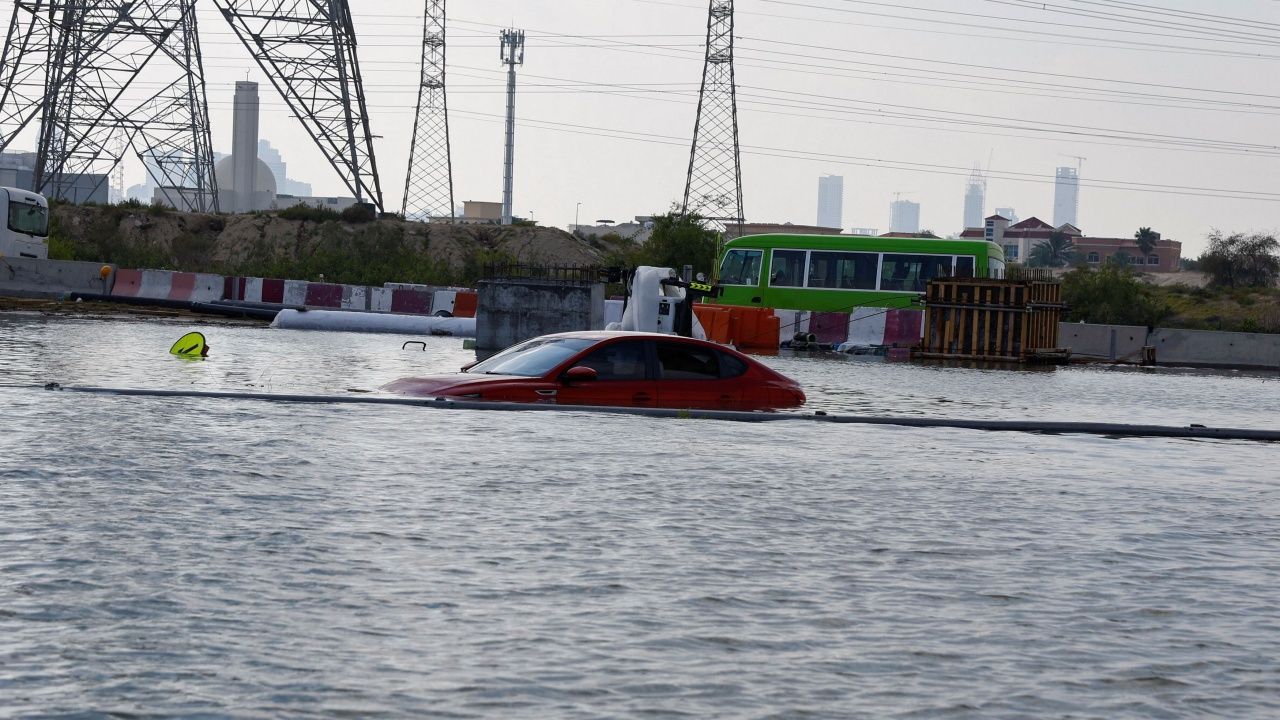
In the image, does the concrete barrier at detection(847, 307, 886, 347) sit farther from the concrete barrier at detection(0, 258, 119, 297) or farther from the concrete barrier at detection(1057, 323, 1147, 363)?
the concrete barrier at detection(0, 258, 119, 297)

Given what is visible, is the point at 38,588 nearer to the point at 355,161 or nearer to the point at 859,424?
the point at 859,424

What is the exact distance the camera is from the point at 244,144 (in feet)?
358

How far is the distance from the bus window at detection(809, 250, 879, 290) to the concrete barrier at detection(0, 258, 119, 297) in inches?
750

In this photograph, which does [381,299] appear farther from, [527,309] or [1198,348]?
[1198,348]

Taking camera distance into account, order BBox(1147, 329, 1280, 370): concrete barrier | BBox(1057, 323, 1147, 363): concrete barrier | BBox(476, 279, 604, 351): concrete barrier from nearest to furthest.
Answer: BBox(476, 279, 604, 351): concrete barrier
BBox(1147, 329, 1280, 370): concrete barrier
BBox(1057, 323, 1147, 363): concrete barrier

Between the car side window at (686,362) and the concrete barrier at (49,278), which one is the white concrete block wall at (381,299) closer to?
the concrete barrier at (49,278)

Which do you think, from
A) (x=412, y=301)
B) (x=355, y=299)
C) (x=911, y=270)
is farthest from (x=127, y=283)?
(x=911, y=270)

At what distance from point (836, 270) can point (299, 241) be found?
39.7m

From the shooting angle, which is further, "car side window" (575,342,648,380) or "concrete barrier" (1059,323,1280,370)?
"concrete barrier" (1059,323,1280,370)

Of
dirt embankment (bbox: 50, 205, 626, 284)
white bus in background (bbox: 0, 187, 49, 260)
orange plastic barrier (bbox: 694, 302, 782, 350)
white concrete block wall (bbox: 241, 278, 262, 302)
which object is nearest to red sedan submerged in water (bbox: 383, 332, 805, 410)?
orange plastic barrier (bbox: 694, 302, 782, 350)

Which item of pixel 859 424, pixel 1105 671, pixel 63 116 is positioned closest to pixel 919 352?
pixel 859 424

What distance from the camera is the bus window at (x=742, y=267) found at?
42.0 metres

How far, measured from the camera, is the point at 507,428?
1346 centimetres

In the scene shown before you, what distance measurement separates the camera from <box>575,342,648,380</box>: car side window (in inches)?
612
